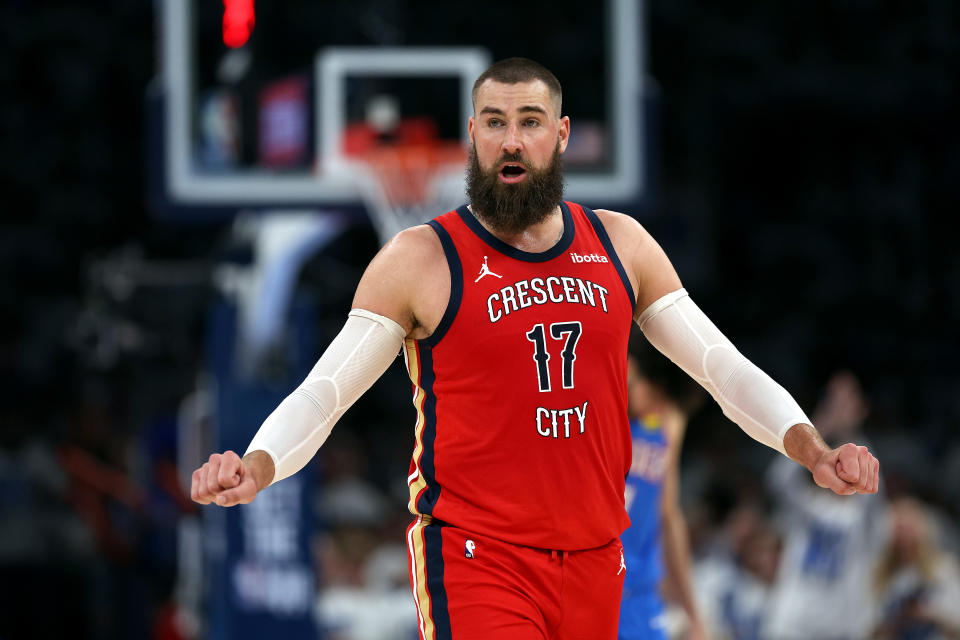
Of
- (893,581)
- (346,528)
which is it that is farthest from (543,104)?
(346,528)

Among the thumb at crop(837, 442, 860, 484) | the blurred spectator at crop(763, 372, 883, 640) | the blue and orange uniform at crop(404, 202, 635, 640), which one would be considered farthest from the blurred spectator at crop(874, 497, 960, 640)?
the thumb at crop(837, 442, 860, 484)

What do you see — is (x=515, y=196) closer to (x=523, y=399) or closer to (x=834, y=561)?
(x=523, y=399)

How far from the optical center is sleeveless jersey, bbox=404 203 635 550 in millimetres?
4250

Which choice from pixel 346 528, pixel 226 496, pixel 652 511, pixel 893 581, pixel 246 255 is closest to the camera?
pixel 226 496

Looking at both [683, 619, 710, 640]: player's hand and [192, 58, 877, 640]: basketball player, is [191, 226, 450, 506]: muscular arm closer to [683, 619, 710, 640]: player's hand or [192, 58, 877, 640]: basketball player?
[192, 58, 877, 640]: basketball player

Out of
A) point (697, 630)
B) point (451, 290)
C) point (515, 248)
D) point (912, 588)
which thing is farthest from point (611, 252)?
point (912, 588)

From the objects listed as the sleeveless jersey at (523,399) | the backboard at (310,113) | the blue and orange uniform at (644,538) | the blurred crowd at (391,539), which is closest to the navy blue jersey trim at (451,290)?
the sleeveless jersey at (523,399)

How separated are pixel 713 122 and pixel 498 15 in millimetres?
3036

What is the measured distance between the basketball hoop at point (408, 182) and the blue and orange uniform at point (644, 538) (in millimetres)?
4041

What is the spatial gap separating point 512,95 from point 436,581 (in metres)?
1.45

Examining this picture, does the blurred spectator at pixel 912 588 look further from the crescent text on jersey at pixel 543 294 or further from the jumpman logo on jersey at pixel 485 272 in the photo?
the jumpman logo on jersey at pixel 485 272

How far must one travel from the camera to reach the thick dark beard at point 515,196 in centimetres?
439

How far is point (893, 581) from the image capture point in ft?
32.1

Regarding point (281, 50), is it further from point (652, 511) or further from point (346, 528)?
point (652, 511)
